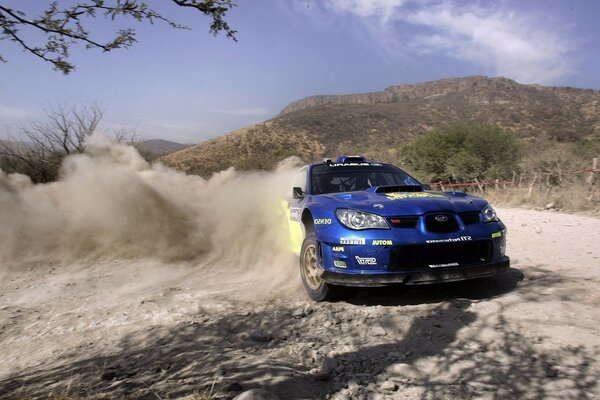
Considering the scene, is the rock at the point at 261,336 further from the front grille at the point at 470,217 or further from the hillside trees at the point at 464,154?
the hillside trees at the point at 464,154

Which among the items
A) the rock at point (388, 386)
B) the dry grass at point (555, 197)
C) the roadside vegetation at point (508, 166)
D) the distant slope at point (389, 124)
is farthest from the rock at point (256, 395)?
the distant slope at point (389, 124)

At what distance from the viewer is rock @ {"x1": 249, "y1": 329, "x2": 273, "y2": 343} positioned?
12.9ft

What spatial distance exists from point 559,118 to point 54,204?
49.7 m

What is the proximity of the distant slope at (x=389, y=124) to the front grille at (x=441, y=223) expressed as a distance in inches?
1334

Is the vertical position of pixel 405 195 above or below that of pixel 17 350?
above

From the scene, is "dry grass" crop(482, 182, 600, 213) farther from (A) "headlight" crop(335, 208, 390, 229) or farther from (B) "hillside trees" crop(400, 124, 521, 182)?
(A) "headlight" crop(335, 208, 390, 229)

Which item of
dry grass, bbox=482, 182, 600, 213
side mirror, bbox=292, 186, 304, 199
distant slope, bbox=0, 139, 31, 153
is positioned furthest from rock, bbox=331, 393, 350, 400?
distant slope, bbox=0, 139, 31, 153

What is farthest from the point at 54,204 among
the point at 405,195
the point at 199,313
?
the point at 405,195

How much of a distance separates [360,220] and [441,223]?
0.77 m

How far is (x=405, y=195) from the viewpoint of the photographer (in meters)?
4.81

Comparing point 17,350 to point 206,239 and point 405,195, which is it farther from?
point 206,239

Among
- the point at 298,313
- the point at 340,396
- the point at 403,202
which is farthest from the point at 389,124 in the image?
the point at 340,396

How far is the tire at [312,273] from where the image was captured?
468 centimetres

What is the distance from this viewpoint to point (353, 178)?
20.1 ft
